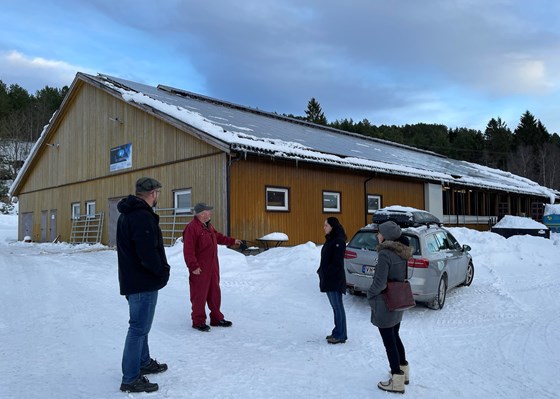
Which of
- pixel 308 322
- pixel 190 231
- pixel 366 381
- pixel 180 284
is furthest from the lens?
pixel 180 284

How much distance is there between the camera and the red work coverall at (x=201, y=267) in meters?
6.34

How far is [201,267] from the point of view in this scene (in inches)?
255

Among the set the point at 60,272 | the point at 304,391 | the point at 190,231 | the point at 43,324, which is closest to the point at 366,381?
the point at 304,391

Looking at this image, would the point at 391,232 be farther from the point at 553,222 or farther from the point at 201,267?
the point at 553,222

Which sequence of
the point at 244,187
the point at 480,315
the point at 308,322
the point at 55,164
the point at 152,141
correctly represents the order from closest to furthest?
1. the point at 308,322
2. the point at 480,315
3. the point at 244,187
4. the point at 152,141
5. the point at 55,164

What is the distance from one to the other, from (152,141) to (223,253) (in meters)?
7.30

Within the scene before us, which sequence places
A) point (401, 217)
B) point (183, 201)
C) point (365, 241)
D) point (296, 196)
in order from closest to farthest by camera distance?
point (365, 241)
point (401, 217)
point (296, 196)
point (183, 201)

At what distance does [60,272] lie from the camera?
11.7 m

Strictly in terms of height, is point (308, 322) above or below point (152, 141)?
below

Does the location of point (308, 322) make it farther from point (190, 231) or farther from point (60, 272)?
point (60, 272)

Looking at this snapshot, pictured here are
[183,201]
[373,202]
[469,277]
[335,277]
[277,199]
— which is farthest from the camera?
[373,202]

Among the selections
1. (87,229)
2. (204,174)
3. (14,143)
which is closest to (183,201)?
(204,174)

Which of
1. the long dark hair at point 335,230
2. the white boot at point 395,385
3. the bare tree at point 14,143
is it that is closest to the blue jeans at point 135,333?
the white boot at point 395,385

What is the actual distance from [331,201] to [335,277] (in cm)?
1182
